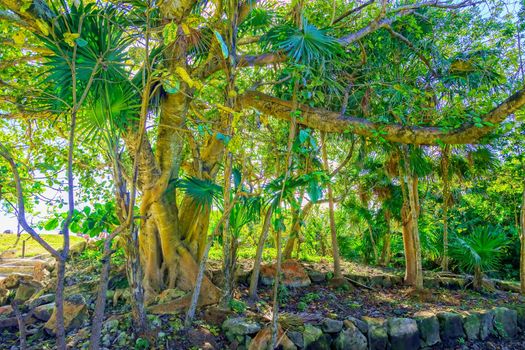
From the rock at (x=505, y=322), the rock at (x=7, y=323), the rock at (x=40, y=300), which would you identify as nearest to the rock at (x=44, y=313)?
the rock at (x=7, y=323)

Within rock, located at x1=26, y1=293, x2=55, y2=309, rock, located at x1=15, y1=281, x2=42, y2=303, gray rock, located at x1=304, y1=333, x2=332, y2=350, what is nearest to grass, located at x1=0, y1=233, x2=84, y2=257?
rock, located at x1=15, y1=281, x2=42, y2=303

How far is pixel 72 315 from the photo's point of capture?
10.9 ft

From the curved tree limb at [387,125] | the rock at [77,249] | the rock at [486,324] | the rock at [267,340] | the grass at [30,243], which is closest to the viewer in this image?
the rock at [267,340]

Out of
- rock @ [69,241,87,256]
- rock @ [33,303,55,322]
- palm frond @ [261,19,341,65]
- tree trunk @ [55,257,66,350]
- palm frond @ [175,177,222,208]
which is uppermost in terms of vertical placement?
palm frond @ [261,19,341,65]

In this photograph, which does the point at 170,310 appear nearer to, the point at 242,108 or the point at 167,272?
the point at 167,272

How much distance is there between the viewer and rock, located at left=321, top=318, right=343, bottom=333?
3410 millimetres

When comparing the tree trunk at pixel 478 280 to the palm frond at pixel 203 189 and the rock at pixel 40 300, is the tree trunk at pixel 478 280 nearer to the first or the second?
the palm frond at pixel 203 189

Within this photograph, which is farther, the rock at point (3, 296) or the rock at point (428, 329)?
the rock at point (3, 296)

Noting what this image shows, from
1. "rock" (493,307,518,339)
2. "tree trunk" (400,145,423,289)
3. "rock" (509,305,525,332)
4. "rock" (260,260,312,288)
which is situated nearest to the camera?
"rock" (493,307,518,339)

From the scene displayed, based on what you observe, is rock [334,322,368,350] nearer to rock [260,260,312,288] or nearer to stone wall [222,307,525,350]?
stone wall [222,307,525,350]

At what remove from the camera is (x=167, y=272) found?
3.89m

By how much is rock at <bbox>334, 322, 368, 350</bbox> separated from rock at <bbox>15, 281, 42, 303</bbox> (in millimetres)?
3833

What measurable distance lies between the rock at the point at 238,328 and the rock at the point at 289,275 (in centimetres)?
156

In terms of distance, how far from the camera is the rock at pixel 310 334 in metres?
3.22
